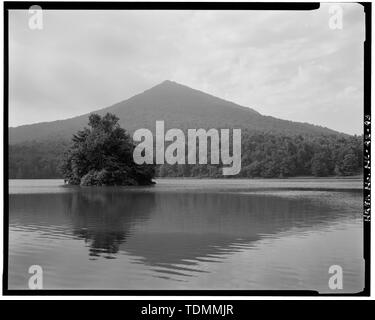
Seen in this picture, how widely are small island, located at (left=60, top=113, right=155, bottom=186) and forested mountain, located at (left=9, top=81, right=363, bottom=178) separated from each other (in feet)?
3.58

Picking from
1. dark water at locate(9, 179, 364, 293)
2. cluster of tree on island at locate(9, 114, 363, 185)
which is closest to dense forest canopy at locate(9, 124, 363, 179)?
cluster of tree on island at locate(9, 114, 363, 185)

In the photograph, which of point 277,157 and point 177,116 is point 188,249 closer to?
point 177,116

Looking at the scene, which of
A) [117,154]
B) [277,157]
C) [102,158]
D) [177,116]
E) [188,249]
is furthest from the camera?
[277,157]

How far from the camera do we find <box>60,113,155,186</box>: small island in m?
33.2

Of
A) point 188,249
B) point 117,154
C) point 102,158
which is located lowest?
point 188,249

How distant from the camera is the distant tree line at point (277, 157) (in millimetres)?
30216

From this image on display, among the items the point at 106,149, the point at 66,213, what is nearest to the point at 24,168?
the point at 106,149

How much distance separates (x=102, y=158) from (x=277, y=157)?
13746 mm

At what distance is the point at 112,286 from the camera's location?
19.5 ft

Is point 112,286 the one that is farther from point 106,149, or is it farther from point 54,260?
point 106,149

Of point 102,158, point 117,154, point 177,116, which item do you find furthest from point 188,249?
point 117,154

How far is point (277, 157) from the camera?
121ft

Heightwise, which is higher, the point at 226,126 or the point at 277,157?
the point at 226,126
